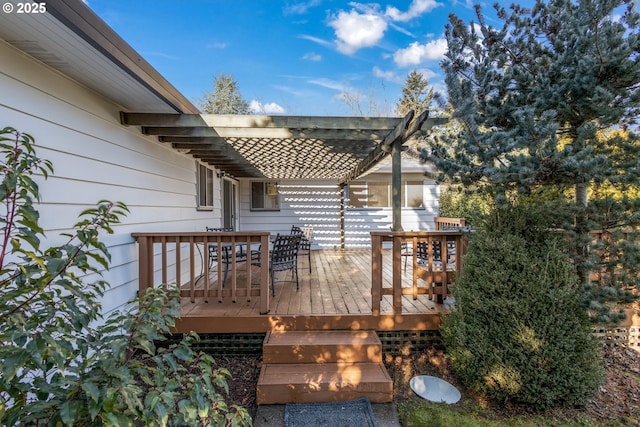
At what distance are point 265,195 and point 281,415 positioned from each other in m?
6.86

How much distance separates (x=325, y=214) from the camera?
9.05 meters

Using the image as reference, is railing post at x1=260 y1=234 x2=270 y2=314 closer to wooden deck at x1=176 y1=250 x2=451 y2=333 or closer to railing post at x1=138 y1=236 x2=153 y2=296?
wooden deck at x1=176 y1=250 x2=451 y2=333

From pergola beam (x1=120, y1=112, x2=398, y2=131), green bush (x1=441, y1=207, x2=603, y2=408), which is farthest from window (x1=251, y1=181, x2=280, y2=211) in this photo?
green bush (x1=441, y1=207, x2=603, y2=408)

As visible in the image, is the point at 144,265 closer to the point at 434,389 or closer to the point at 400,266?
the point at 400,266

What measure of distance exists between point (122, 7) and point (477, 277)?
8.75m

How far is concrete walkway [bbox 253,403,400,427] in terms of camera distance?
2432 mm

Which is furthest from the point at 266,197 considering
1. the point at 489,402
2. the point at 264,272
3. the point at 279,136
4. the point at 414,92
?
the point at 414,92

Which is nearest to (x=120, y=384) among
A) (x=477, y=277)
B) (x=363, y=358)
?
(x=363, y=358)

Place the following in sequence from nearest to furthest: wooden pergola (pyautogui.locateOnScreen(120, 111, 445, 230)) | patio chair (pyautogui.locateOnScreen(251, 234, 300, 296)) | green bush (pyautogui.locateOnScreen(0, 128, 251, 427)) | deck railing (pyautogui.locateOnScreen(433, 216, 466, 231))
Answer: green bush (pyautogui.locateOnScreen(0, 128, 251, 427)) → wooden pergola (pyautogui.locateOnScreen(120, 111, 445, 230)) → patio chair (pyautogui.locateOnScreen(251, 234, 300, 296)) → deck railing (pyautogui.locateOnScreen(433, 216, 466, 231))

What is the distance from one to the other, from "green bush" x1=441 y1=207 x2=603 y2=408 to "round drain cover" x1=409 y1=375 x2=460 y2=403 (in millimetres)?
186

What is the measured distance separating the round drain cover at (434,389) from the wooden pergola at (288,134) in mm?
1687

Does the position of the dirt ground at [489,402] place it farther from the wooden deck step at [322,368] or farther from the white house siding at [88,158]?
the white house siding at [88,158]

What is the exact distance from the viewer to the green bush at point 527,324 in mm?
2500

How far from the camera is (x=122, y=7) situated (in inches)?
271
